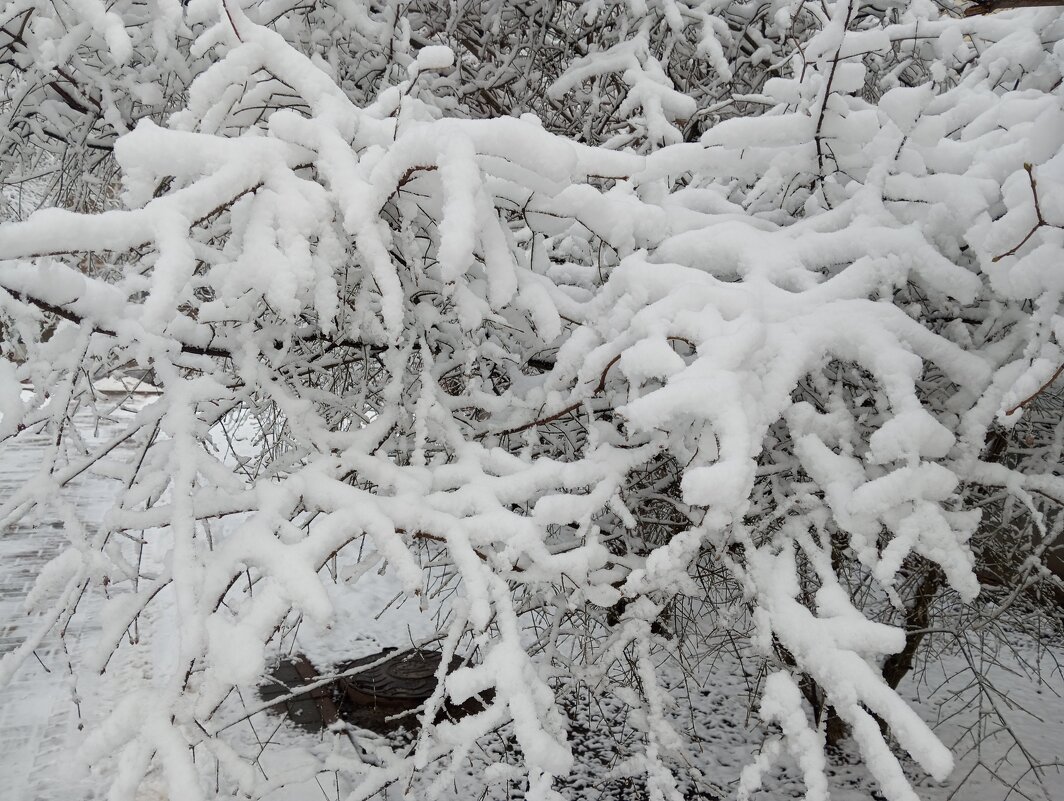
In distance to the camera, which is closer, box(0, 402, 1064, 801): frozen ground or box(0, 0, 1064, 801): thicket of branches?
box(0, 0, 1064, 801): thicket of branches

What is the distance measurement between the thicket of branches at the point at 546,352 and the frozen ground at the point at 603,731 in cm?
128

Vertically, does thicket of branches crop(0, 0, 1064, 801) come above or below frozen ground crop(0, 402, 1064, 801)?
above

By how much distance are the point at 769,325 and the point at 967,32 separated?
6.71 feet

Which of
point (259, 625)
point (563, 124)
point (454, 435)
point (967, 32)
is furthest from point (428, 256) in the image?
point (563, 124)

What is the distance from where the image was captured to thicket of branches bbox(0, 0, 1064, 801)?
156 cm

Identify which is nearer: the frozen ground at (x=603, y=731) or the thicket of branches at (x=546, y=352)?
the thicket of branches at (x=546, y=352)

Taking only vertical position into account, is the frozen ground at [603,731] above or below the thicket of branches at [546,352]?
below

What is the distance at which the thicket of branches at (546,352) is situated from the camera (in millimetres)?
1564

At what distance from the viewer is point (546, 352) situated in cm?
259

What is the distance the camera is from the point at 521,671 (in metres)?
1.68

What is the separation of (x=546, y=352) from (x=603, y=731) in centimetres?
292

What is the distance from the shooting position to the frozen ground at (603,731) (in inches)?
153

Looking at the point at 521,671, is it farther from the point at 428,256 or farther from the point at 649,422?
the point at 428,256

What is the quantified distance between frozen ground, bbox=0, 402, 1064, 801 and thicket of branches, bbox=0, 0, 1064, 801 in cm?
128
